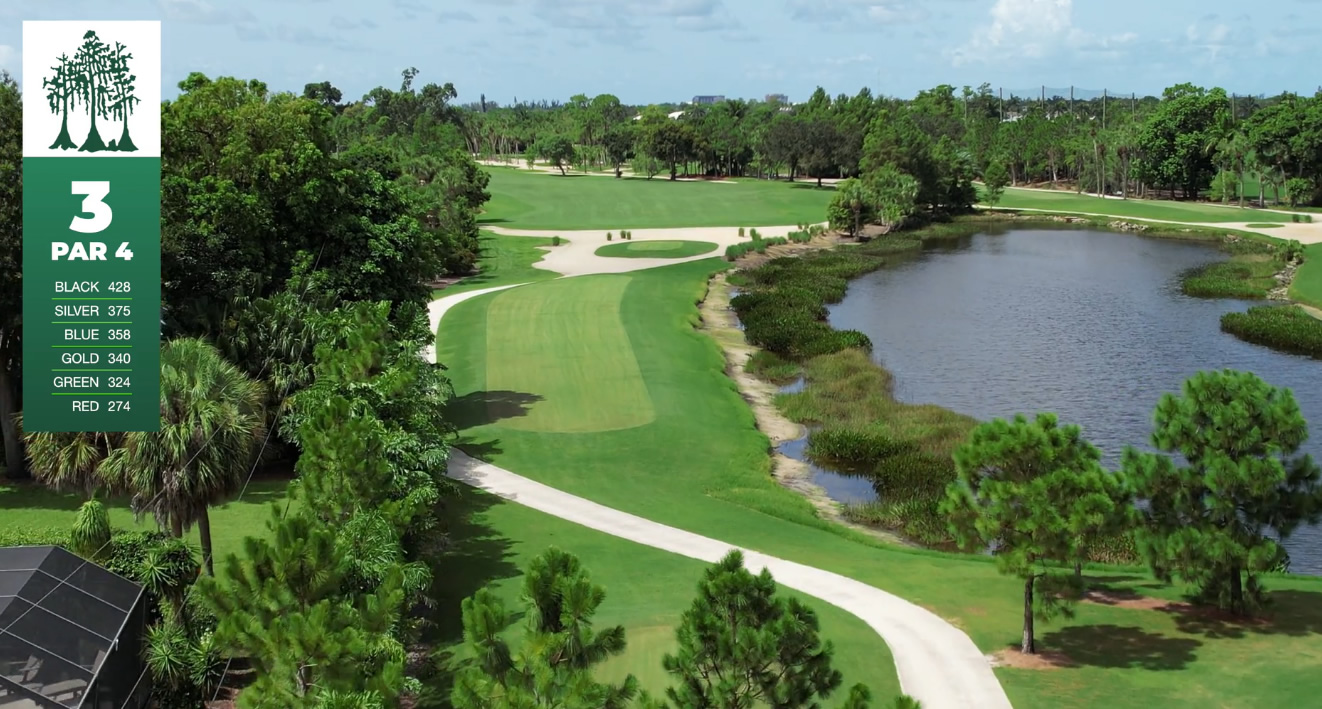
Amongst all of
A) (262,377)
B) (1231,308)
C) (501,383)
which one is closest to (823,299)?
(1231,308)

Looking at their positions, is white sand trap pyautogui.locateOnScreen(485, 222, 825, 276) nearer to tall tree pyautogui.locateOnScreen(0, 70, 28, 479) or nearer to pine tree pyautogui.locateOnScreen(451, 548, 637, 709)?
tall tree pyautogui.locateOnScreen(0, 70, 28, 479)

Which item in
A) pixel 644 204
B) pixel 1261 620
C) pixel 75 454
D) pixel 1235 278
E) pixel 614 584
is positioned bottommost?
pixel 614 584

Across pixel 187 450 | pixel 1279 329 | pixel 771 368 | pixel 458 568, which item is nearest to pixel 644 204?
pixel 771 368

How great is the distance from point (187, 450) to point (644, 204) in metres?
108

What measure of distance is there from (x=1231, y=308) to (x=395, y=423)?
5710 cm

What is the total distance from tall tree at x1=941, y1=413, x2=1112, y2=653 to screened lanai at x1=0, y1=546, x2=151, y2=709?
1478cm

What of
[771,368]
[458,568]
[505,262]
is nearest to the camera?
[458,568]

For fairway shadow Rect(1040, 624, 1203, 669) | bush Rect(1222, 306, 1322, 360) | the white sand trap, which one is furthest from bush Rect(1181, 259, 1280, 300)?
fairway shadow Rect(1040, 624, 1203, 669)

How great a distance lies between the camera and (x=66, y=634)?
19.2 m

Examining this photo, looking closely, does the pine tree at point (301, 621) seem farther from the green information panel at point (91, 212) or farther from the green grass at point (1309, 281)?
the green grass at point (1309, 281)

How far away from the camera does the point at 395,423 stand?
1102 inches

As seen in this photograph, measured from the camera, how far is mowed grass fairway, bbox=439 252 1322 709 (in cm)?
2210

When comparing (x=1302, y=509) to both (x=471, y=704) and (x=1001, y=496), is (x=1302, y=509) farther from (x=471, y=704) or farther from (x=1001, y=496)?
(x=471, y=704)

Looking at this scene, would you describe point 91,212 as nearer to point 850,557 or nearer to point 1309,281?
point 850,557
